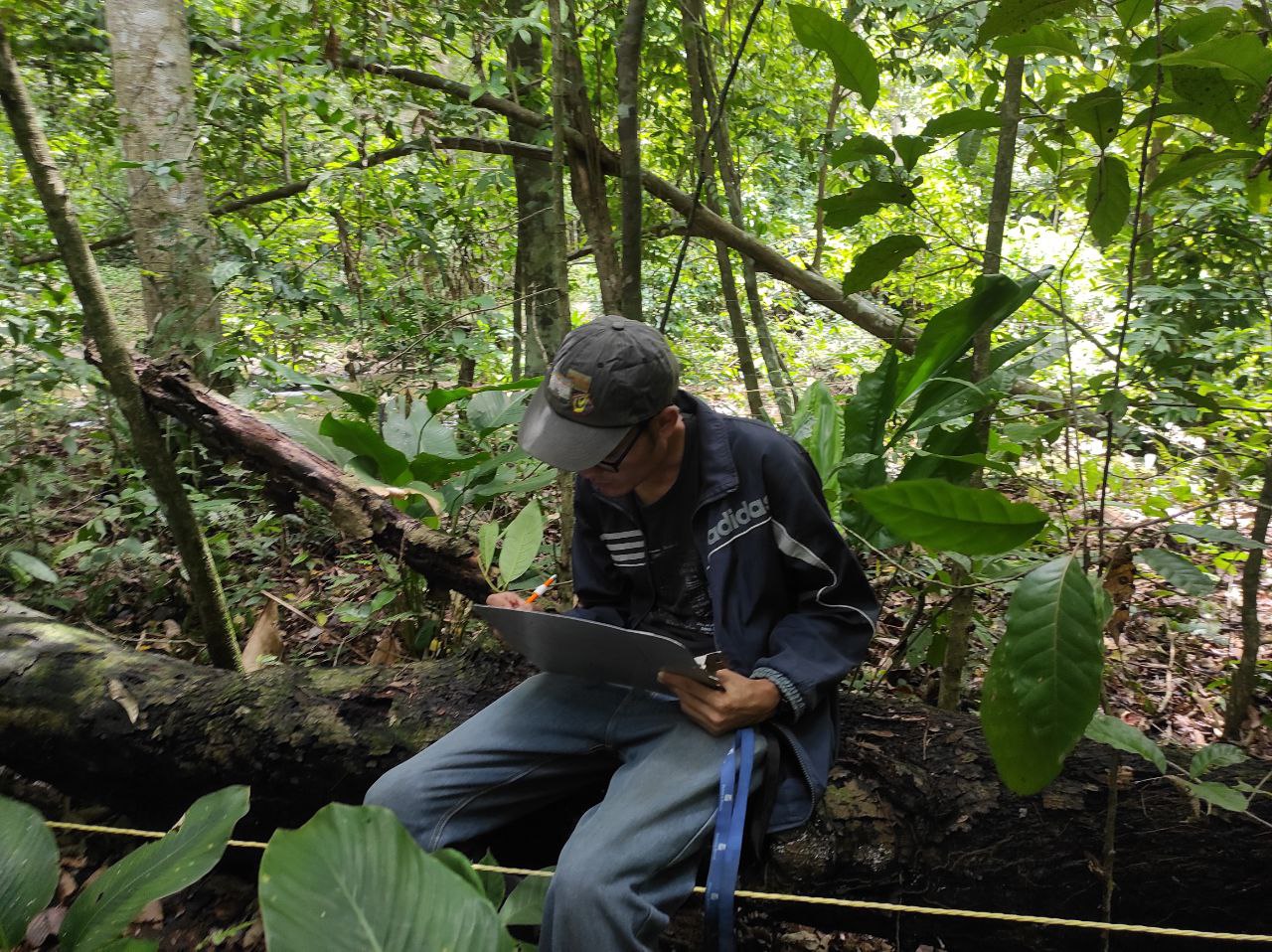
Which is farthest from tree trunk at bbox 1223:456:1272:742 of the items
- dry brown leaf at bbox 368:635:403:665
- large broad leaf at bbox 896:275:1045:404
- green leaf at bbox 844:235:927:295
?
dry brown leaf at bbox 368:635:403:665

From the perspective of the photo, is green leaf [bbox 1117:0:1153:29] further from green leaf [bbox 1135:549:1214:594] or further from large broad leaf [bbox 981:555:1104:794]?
large broad leaf [bbox 981:555:1104:794]

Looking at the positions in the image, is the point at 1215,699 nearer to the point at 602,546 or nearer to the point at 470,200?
the point at 602,546

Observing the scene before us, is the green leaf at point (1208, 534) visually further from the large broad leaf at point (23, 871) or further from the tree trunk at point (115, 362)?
the tree trunk at point (115, 362)

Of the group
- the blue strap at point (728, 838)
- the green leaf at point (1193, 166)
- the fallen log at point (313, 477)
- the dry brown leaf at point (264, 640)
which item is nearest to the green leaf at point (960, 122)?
the green leaf at point (1193, 166)

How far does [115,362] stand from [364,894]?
6.78ft

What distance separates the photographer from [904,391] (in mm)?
2133

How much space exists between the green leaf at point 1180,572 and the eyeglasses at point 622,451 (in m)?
0.99

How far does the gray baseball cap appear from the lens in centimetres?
158

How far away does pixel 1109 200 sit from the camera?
5.89 ft

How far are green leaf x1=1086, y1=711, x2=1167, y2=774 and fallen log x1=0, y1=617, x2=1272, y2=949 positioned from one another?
0.32 m

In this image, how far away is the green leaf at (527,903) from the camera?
1.42 meters

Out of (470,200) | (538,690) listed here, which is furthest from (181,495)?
(470,200)

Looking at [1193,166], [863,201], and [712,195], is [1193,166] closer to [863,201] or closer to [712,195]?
[863,201]

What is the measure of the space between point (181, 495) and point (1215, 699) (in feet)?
11.4
